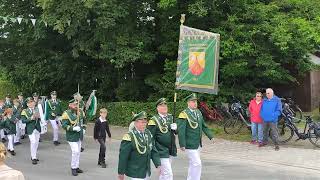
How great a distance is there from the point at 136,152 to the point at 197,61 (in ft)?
17.5

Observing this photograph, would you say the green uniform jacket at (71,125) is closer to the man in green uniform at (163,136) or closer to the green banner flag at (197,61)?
the green banner flag at (197,61)

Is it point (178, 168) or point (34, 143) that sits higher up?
point (34, 143)

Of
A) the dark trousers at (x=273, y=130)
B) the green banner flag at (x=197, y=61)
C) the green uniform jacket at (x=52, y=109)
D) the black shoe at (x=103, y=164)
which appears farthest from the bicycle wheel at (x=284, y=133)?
the green uniform jacket at (x=52, y=109)

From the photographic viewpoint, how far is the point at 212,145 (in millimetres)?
16734

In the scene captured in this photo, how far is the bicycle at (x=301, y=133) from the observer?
15312mm

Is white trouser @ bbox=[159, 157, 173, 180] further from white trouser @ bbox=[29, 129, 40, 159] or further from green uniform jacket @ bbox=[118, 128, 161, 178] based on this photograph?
white trouser @ bbox=[29, 129, 40, 159]

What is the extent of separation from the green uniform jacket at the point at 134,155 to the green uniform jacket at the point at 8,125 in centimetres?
905

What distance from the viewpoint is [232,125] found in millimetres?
18703

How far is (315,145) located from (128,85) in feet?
33.7

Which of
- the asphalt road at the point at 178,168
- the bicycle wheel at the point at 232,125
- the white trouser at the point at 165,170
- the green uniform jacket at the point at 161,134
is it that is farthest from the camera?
the bicycle wheel at the point at 232,125

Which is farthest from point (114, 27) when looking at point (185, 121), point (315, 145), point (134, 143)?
point (134, 143)

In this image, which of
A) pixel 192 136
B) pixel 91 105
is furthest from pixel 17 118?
pixel 192 136

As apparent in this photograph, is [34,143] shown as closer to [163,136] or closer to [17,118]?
[17,118]

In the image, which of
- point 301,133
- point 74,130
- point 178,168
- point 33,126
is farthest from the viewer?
point 301,133
